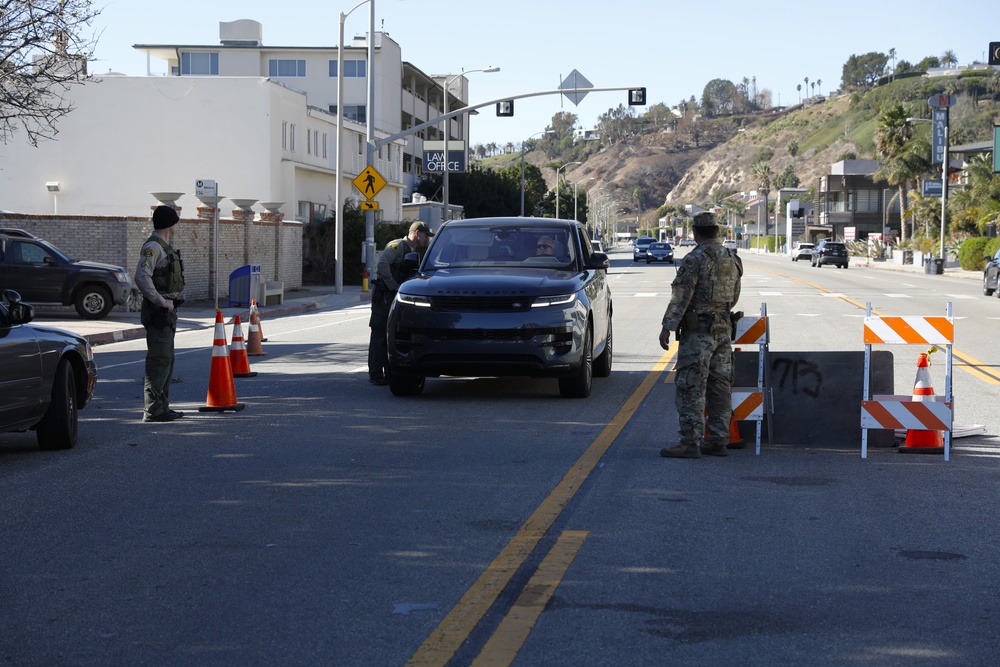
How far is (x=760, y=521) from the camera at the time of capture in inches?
287

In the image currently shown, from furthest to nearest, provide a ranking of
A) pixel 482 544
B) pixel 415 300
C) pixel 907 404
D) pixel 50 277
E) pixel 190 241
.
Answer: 1. pixel 190 241
2. pixel 50 277
3. pixel 415 300
4. pixel 907 404
5. pixel 482 544

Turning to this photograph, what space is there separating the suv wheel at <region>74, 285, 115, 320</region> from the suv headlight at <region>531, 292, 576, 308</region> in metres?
16.1

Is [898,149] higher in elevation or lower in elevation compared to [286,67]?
lower

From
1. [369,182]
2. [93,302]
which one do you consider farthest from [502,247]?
[369,182]

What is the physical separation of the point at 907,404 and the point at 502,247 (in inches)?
214

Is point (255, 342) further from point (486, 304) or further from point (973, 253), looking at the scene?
point (973, 253)

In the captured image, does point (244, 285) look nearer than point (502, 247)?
No

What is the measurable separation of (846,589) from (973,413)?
22.2 ft

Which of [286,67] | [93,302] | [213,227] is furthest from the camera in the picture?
[286,67]

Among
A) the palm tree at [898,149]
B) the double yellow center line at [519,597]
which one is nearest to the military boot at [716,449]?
the double yellow center line at [519,597]

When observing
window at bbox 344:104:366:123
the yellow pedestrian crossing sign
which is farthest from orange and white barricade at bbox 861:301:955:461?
window at bbox 344:104:366:123

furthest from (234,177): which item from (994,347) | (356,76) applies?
(994,347)

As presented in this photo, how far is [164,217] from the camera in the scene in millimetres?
11078

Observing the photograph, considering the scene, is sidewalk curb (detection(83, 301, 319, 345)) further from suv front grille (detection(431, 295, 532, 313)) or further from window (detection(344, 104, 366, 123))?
window (detection(344, 104, 366, 123))
